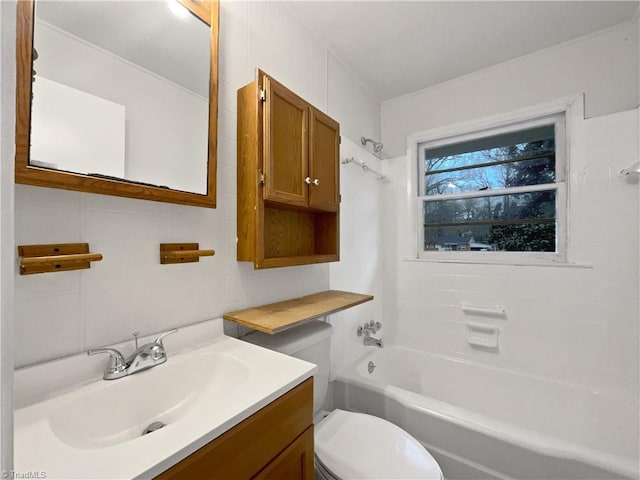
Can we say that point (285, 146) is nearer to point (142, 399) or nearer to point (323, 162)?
point (323, 162)

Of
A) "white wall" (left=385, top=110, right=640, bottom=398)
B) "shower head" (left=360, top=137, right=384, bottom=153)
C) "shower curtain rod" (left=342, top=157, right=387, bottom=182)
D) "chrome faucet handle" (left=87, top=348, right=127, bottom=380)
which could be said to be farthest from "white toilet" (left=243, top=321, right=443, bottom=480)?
"shower head" (left=360, top=137, right=384, bottom=153)

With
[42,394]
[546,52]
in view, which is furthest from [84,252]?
[546,52]

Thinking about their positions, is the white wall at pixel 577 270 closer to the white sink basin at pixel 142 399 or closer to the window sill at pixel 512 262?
the window sill at pixel 512 262

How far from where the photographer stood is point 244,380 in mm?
773

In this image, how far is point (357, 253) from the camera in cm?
198

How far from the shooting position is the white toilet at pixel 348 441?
0.93 m

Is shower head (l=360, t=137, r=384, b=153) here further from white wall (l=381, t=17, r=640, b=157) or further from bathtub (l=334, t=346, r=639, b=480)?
bathtub (l=334, t=346, r=639, b=480)

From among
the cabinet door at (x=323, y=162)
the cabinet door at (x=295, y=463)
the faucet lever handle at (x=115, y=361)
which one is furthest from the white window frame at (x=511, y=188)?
the faucet lever handle at (x=115, y=361)

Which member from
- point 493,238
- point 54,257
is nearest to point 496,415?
point 493,238

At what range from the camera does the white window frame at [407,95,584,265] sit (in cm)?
174

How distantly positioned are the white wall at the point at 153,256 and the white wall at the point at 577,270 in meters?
1.26

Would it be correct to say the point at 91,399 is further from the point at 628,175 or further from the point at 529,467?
the point at 628,175

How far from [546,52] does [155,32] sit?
227 centimetres

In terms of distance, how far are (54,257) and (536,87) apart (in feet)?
8.56
